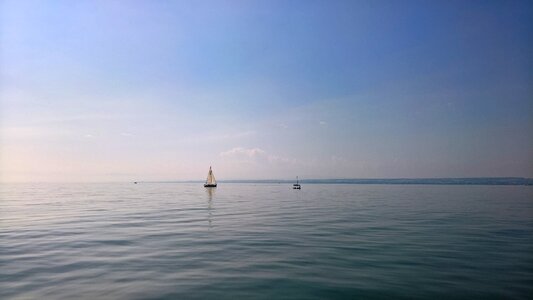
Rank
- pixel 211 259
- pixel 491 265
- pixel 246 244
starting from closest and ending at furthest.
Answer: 1. pixel 491 265
2. pixel 211 259
3. pixel 246 244

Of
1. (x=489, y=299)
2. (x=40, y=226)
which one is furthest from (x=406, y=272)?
(x=40, y=226)

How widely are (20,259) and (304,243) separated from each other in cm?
1445

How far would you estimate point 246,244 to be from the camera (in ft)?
63.3

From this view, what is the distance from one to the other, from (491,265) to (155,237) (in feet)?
61.5

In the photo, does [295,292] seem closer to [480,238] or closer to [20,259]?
[20,259]

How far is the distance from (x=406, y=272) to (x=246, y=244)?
9.13 m

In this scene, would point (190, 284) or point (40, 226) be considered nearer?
point (190, 284)

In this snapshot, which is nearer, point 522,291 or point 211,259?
point 522,291

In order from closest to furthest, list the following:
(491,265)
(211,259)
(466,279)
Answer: (466,279) < (491,265) < (211,259)

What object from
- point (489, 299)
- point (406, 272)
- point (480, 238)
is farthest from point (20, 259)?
point (480, 238)

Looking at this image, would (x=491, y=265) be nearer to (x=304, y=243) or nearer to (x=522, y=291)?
(x=522, y=291)

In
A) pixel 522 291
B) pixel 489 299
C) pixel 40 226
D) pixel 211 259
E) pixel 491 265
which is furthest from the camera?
pixel 40 226

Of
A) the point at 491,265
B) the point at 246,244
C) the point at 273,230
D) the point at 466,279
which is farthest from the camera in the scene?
the point at 273,230

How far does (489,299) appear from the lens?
409 inches
